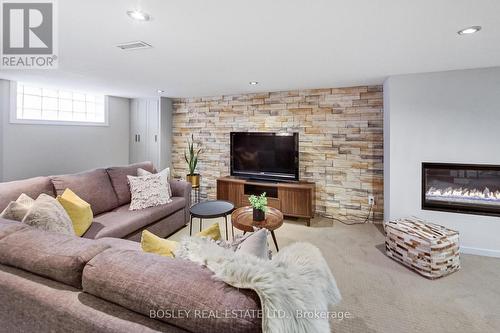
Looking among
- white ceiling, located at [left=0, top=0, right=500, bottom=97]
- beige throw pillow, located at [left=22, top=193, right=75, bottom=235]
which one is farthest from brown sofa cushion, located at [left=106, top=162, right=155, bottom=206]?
white ceiling, located at [left=0, top=0, right=500, bottom=97]

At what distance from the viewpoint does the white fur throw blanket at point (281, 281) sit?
83 cm

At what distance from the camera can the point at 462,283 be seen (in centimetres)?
235

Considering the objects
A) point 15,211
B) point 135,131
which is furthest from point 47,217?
point 135,131

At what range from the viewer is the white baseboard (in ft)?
9.47

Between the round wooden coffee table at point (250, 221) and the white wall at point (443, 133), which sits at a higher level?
the white wall at point (443, 133)

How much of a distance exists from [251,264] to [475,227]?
11.0 feet

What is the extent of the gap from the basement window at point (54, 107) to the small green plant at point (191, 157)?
169cm

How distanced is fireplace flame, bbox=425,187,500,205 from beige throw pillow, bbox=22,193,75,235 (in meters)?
3.90

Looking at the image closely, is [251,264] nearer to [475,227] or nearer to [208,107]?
[475,227]

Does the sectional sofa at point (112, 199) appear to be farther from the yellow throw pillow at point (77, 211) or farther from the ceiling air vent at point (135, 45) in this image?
the ceiling air vent at point (135, 45)

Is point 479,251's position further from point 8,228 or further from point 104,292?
point 8,228

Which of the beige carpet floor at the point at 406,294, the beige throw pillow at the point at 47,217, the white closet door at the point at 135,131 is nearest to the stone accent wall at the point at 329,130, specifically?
the beige carpet floor at the point at 406,294

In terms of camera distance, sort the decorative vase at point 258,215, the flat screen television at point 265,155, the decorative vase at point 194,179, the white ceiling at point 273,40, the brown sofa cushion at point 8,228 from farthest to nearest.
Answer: the decorative vase at point 194,179 → the flat screen television at point 265,155 → the decorative vase at point 258,215 → the white ceiling at point 273,40 → the brown sofa cushion at point 8,228

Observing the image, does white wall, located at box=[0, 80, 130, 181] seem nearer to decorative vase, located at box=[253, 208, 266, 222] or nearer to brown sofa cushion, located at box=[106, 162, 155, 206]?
brown sofa cushion, located at box=[106, 162, 155, 206]
